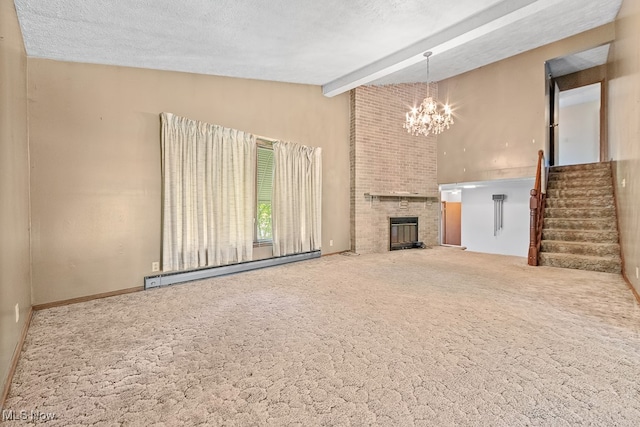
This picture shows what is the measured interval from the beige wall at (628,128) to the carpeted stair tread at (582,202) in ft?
1.36

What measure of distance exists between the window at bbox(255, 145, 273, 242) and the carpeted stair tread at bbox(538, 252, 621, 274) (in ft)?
15.9

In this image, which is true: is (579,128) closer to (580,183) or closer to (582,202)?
(580,183)

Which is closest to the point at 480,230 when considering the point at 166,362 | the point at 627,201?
the point at 627,201

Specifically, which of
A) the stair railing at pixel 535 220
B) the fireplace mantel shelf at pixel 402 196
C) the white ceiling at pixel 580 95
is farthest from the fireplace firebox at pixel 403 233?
the white ceiling at pixel 580 95

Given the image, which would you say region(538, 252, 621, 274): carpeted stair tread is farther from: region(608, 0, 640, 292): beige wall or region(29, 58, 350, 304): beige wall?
region(29, 58, 350, 304): beige wall

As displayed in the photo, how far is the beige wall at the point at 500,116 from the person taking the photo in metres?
6.11

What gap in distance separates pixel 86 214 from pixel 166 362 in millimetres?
2309

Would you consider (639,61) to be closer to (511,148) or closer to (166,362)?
A: (511,148)

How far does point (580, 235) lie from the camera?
5215 millimetres

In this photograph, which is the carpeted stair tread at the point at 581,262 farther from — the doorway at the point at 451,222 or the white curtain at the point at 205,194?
the doorway at the point at 451,222

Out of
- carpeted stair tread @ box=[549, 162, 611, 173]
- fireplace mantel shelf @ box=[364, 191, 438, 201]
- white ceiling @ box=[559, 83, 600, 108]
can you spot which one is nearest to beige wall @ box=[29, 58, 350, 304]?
fireplace mantel shelf @ box=[364, 191, 438, 201]

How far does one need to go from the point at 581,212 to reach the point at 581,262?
1266 mm

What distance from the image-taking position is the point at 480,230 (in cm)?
856

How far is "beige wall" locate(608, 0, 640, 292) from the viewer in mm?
3553
